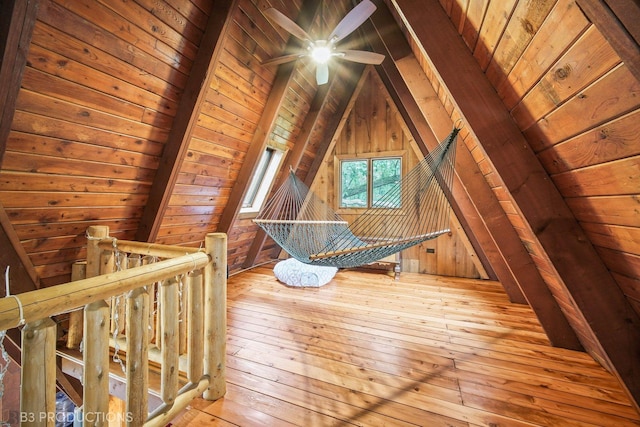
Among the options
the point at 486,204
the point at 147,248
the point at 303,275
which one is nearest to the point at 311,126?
the point at 303,275

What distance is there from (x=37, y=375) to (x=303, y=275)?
101 inches

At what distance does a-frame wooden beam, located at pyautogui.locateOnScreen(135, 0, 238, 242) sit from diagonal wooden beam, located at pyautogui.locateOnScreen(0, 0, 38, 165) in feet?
2.61

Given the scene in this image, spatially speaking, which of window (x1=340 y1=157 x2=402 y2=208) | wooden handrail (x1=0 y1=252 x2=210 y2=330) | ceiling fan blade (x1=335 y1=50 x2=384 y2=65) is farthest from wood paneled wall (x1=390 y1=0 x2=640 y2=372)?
window (x1=340 y1=157 x2=402 y2=208)

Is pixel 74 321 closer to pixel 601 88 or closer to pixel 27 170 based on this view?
pixel 27 170

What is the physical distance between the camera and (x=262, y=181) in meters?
Answer: 3.55

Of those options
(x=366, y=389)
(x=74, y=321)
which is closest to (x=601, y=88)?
A: (x=366, y=389)

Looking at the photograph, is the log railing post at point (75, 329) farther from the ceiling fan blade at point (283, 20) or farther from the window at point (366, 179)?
the window at point (366, 179)

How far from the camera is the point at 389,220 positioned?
13.2 feet

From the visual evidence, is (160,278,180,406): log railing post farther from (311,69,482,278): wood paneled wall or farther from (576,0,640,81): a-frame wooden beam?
(311,69,482,278): wood paneled wall

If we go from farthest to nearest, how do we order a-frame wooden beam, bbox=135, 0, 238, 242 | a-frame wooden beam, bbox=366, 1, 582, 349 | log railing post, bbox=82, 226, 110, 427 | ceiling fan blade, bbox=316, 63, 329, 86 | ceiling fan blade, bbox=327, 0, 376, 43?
1. ceiling fan blade, bbox=316, 63, 329, 86
2. a-frame wooden beam, bbox=366, 1, 582, 349
3. a-frame wooden beam, bbox=135, 0, 238, 242
4. ceiling fan blade, bbox=327, 0, 376, 43
5. log railing post, bbox=82, 226, 110, 427

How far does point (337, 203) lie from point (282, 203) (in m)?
1.09

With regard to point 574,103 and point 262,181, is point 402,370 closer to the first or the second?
point 574,103

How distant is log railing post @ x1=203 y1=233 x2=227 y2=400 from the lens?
1349 millimetres

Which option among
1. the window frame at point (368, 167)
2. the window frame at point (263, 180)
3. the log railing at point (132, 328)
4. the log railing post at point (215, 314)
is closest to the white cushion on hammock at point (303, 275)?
the window frame at point (263, 180)
